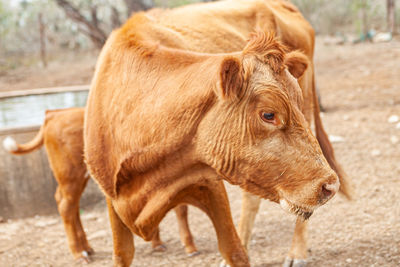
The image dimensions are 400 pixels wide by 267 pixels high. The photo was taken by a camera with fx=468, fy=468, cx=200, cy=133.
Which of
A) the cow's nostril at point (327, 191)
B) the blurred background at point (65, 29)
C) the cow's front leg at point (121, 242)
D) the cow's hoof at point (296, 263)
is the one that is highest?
the cow's nostril at point (327, 191)

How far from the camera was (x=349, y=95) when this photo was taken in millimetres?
11547

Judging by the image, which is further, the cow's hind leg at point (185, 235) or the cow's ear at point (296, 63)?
the cow's hind leg at point (185, 235)

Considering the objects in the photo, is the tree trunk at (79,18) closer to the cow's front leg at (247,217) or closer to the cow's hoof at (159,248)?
the cow's hoof at (159,248)

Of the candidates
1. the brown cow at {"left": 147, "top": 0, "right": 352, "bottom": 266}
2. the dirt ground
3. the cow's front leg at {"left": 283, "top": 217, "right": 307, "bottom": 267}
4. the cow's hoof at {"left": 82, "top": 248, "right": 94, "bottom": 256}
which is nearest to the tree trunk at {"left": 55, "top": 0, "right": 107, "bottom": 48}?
the dirt ground

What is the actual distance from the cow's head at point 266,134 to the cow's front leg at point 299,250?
1.49 metres

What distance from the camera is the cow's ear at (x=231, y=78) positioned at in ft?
8.41

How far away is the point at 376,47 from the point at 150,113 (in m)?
19.0

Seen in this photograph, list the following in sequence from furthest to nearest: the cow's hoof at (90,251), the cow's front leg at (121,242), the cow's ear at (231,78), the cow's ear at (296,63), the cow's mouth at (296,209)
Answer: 1. the cow's hoof at (90,251)
2. the cow's front leg at (121,242)
3. the cow's ear at (296,63)
4. the cow's mouth at (296,209)
5. the cow's ear at (231,78)

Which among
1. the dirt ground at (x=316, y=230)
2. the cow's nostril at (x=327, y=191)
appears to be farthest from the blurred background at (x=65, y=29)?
the cow's nostril at (x=327, y=191)

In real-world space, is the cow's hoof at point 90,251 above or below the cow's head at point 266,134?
below

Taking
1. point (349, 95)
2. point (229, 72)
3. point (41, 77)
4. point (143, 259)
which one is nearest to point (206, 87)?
point (229, 72)

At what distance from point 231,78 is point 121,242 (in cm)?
169

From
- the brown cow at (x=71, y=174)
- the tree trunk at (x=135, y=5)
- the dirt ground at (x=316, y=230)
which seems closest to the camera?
the dirt ground at (x=316, y=230)

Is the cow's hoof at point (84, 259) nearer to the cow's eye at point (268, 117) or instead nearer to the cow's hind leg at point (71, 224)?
the cow's hind leg at point (71, 224)
